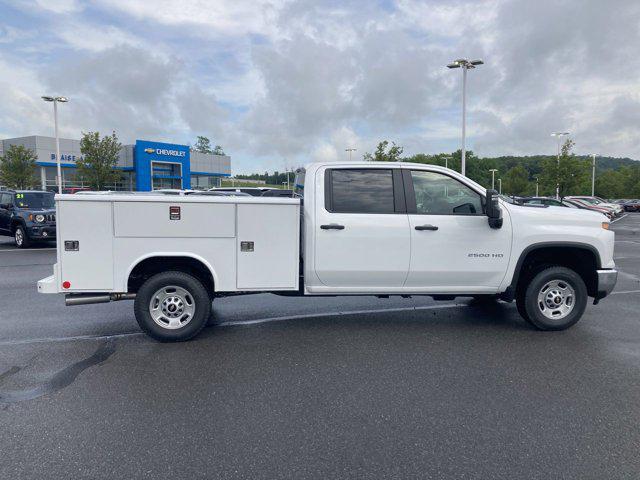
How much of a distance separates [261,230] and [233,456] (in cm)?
277

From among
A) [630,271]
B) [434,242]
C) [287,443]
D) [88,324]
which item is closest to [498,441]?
[287,443]

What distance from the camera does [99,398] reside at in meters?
4.21

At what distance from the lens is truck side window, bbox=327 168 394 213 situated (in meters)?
5.95

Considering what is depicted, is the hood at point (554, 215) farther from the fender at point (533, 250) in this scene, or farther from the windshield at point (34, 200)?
the windshield at point (34, 200)

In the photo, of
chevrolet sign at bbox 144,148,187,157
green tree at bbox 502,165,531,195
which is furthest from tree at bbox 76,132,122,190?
green tree at bbox 502,165,531,195

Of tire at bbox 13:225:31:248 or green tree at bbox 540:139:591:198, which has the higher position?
green tree at bbox 540:139:591:198

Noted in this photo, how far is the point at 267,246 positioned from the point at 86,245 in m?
1.88

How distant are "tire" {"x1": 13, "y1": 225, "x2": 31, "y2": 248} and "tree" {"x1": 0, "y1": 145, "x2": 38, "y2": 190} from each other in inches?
1218

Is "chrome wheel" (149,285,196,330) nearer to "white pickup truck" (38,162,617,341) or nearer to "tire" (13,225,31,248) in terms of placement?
"white pickup truck" (38,162,617,341)

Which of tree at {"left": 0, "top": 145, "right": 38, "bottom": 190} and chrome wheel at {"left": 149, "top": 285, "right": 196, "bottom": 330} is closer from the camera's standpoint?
chrome wheel at {"left": 149, "top": 285, "right": 196, "bottom": 330}

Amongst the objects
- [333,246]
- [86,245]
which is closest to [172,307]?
[86,245]

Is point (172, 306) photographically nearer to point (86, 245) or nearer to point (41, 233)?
point (86, 245)

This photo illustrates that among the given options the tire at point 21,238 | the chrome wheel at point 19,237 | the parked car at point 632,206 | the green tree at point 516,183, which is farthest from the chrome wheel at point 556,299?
the green tree at point 516,183

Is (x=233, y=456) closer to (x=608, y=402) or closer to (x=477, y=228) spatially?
(x=608, y=402)
